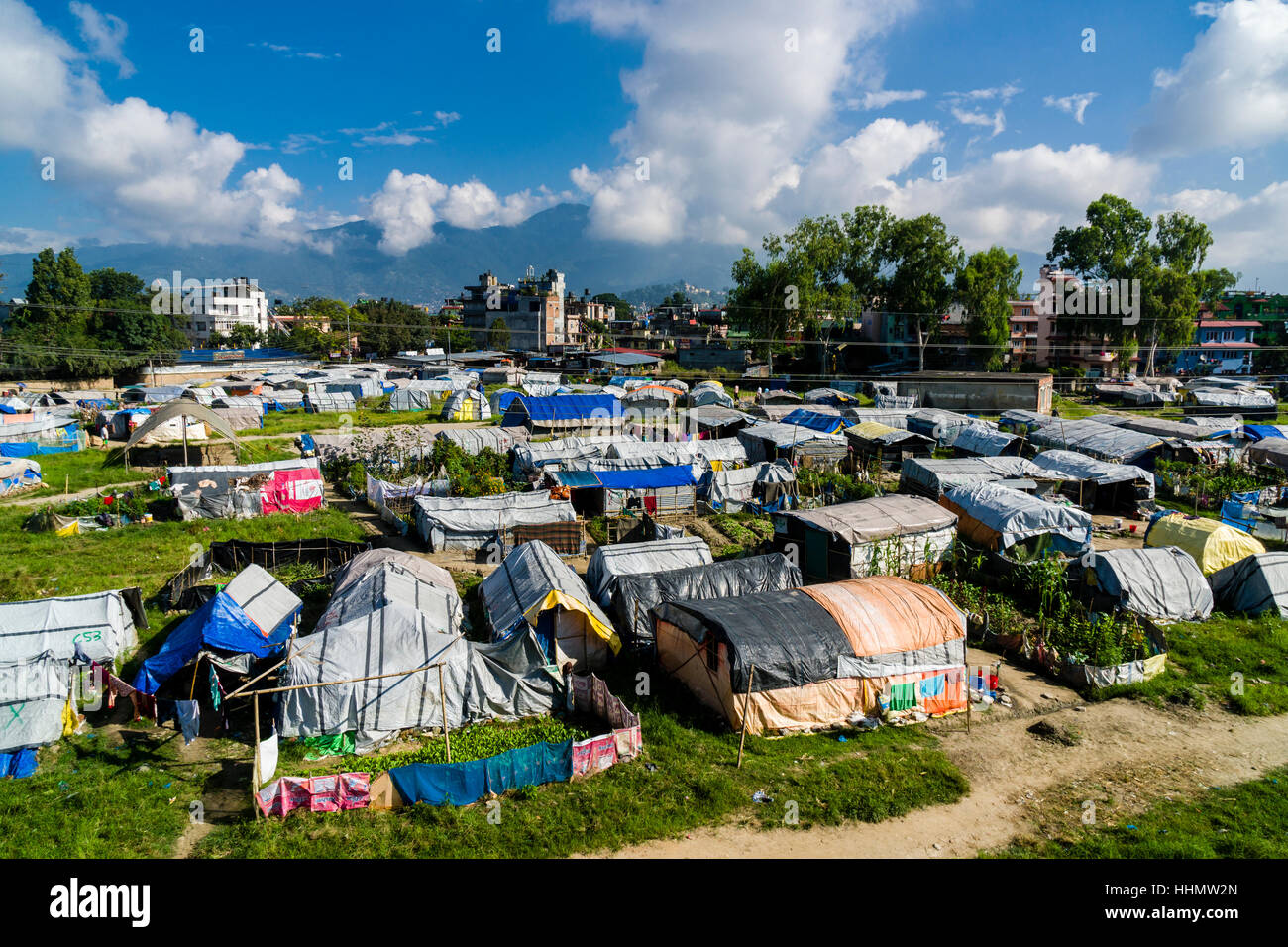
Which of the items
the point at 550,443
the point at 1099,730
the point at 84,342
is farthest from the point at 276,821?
the point at 84,342

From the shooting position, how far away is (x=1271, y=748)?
11070 millimetres

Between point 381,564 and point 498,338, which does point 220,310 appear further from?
point 381,564

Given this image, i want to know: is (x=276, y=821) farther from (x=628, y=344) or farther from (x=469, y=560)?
(x=628, y=344)

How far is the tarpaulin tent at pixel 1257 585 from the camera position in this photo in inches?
616

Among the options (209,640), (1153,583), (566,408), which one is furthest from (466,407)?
(1153,583)

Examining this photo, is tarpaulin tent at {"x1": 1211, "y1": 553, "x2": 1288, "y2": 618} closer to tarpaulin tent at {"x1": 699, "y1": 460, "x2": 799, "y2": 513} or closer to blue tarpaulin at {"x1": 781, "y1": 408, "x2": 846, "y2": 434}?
tarpaulin tent at {"x1": 699, "y1": 460, "x2": 799, "y2": 513}

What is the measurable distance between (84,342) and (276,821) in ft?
230

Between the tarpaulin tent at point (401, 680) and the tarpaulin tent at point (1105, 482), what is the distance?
19889 millimetres

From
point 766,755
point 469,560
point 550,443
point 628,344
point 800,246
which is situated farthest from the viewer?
point 628,344

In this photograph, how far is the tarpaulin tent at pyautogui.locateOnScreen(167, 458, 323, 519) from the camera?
22609mm

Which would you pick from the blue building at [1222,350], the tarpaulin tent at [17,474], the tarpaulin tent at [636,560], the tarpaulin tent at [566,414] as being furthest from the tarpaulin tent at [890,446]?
the blue building at [1222,350]

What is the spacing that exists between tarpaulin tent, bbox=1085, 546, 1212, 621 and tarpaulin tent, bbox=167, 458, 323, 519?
22201 mm

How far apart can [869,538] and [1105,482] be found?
11902mm

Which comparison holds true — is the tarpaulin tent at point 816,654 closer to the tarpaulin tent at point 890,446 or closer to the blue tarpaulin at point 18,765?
the blue tarpaulin at point 18,765
